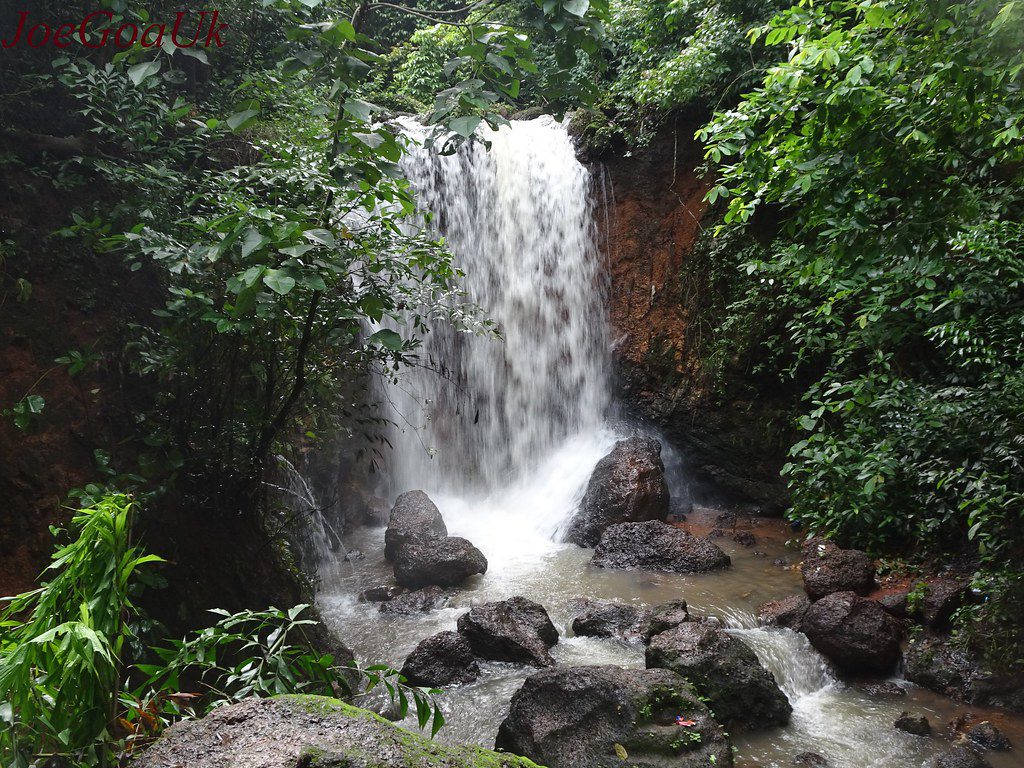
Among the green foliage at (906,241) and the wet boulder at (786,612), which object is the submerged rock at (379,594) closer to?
the wet boulder at (786,612)

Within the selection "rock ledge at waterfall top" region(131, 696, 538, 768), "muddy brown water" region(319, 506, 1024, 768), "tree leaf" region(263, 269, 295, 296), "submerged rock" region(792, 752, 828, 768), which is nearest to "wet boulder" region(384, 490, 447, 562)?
"muddy brown water" region(319, 506, 1024, 768)

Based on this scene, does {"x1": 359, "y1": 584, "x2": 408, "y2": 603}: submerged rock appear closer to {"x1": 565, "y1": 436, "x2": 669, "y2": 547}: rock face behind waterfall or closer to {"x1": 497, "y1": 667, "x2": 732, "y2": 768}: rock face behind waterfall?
{"x1": 565, "y1": 436, "x2": 669, "y2": 547}: rock face behind waterfall

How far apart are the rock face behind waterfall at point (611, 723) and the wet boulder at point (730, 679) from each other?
0.50 metres

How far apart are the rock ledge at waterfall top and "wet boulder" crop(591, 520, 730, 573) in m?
6.01

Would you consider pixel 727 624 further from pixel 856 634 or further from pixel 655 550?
pixel 655 550

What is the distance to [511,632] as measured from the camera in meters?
5.37

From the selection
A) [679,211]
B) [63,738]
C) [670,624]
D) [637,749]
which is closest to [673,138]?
[679,211]

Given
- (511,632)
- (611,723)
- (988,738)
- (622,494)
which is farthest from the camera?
(622,494)

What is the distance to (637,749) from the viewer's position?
3.63 metres

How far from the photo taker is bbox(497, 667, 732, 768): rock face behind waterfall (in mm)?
3607

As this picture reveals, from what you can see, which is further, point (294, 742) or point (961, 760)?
point (961, 760)

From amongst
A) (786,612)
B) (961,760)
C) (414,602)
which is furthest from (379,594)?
(961,760)

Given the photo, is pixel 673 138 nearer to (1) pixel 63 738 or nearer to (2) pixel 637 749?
(2) pixel 637 749

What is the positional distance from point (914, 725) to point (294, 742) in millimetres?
4397
